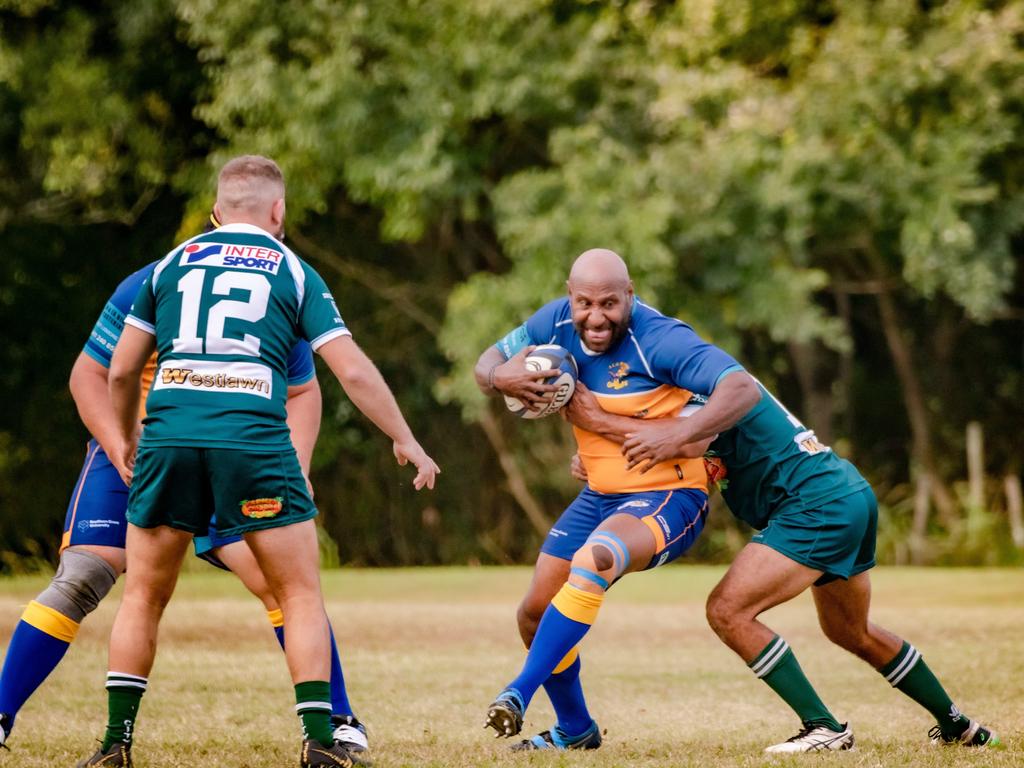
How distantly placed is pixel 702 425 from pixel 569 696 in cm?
136

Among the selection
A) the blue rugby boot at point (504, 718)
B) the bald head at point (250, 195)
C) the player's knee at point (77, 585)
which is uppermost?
the bald head at point (250, 195)

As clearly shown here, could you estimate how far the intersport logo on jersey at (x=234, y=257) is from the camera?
525cm

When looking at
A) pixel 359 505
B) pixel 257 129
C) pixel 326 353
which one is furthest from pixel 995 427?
pixel 326 353

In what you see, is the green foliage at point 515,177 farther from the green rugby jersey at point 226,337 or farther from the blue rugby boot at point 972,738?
the green rugby jersey at point 226,337

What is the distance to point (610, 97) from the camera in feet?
62.5

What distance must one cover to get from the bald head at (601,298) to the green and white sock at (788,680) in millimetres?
1399

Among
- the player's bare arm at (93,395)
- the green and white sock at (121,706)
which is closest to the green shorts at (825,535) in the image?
the green and white sock at (121,706)

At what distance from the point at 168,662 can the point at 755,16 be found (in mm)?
11686

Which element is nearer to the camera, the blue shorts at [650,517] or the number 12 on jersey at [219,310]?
the number 12 on jersey at [219,310]

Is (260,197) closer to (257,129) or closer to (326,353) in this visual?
(326,353)

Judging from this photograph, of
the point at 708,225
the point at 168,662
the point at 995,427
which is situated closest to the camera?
the point at 168,662

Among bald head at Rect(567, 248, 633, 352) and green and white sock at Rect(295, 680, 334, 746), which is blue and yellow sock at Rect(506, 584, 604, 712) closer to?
green and white sock at Rect(295, 680, 334, 746)

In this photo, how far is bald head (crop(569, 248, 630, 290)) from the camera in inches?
239

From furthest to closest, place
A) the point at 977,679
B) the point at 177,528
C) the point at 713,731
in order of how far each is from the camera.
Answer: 1. the point at 977,679
2. the point at 713,731
3. the point at 177,528
